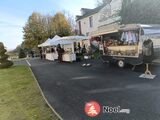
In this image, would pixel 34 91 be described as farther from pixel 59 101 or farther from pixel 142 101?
pixel 142 101

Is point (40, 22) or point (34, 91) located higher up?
point (40, 22)

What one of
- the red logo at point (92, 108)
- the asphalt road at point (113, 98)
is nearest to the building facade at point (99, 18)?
the asphalt road at point (113, 98)

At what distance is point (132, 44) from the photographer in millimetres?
12836

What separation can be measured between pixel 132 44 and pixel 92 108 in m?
7.28

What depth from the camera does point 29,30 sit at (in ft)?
143

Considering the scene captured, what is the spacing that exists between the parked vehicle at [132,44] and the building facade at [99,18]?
9611mm

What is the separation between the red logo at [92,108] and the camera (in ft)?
18.7

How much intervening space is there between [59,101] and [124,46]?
→ 758cm

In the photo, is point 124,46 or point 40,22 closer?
point 124,46

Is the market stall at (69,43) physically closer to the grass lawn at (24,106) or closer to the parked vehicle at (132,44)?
the parked vehicle at (132,44)

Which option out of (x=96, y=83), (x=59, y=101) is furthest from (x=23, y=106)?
(x=96, y=83)

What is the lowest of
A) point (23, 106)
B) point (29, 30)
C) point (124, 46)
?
point (23, 106)

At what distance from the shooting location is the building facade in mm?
26812

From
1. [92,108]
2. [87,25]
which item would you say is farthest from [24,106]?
[87,25]
